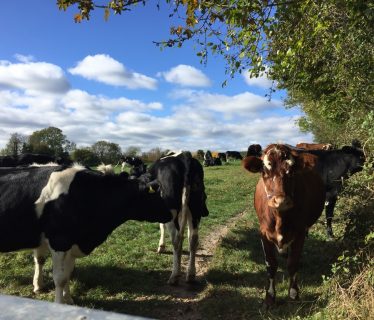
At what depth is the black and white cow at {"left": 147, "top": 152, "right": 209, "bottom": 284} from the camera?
7516 millimetres

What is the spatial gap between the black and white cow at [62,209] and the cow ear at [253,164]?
5.29ft

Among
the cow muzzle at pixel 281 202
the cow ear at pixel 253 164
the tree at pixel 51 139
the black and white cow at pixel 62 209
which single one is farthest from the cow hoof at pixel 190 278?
the tree at pixel 51 139

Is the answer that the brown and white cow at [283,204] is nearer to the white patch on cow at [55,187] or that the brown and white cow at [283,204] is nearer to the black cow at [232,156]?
the white patch on cow at [55,187]

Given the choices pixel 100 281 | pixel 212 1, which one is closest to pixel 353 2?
pixel 212 1

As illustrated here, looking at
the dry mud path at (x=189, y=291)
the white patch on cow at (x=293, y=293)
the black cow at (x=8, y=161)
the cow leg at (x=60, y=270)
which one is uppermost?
the black cow at (x=8, y=161)

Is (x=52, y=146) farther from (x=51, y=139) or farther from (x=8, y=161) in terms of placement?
(x=8, y=161)

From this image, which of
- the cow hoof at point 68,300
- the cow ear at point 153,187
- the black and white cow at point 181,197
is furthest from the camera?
the black and white cow at point 181,197

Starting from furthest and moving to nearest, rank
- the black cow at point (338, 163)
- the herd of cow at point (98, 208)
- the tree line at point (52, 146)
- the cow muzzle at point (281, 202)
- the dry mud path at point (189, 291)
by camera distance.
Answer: the tree line at point (52, 146) < the black cow at point (338, 163) < the dry mud path at point (189, 291) < the herd of cow at point (98, 208) < the cow muzzle at point (281, 202)

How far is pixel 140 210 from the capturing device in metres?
6.71

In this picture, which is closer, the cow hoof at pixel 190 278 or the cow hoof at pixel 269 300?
the cow hoof at pixel 269 300

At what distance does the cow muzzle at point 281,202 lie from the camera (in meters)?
5.34

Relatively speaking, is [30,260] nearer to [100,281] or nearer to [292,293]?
[100,281]

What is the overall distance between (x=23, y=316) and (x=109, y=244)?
877cm

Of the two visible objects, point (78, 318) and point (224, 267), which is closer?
point (78, 318)
